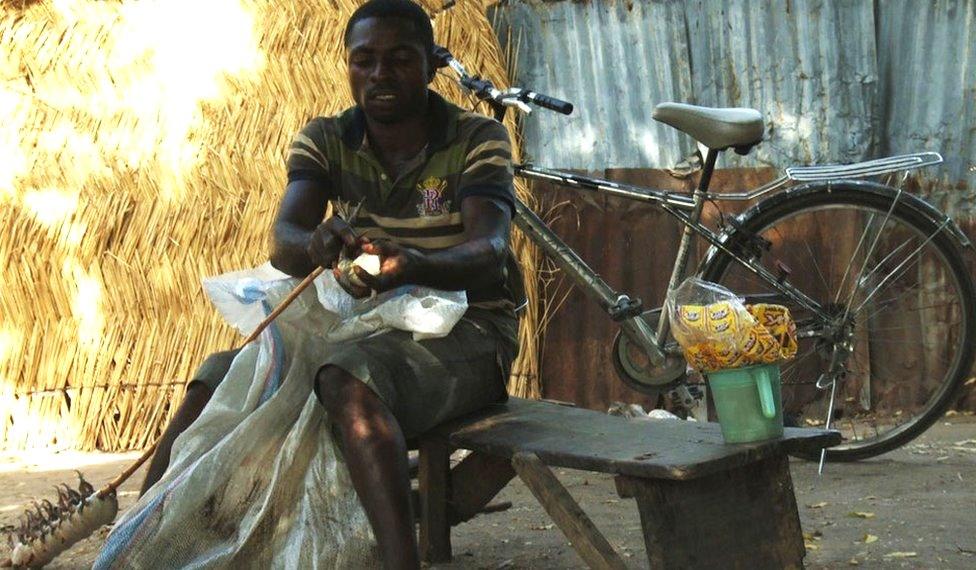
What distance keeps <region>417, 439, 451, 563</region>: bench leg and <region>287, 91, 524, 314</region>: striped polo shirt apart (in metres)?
0.39

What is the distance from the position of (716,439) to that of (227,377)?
3.62 feet

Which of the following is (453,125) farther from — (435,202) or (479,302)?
(479,302)

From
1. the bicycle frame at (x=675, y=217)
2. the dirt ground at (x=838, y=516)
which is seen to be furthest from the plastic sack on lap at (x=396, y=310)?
the bicycle frame at (x=675, y=217)

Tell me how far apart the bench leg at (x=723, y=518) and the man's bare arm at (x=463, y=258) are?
1.96 ft

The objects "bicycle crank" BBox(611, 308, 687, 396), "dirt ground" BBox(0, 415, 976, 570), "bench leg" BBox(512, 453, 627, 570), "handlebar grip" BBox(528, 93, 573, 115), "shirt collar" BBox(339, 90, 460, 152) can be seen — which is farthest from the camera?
"bicycle crank" BBox(611, 308, 687, 396)

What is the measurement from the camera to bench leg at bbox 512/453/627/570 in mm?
2479

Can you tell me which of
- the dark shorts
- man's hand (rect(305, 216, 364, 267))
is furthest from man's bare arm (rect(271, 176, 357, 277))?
the dark shorts

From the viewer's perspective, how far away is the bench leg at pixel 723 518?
2393mm

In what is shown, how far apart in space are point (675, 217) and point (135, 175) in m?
2.50

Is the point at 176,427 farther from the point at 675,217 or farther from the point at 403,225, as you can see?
the point at 675,217

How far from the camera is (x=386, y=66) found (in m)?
2.94

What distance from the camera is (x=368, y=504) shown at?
2.48 meters

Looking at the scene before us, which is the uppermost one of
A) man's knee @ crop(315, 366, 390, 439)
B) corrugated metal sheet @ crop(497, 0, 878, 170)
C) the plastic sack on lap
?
corrugated metal sheet @ crop(497, 0, 878, 170)

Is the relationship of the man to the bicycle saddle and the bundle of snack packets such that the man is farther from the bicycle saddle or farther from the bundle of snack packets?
Result: the bicycle saddle
